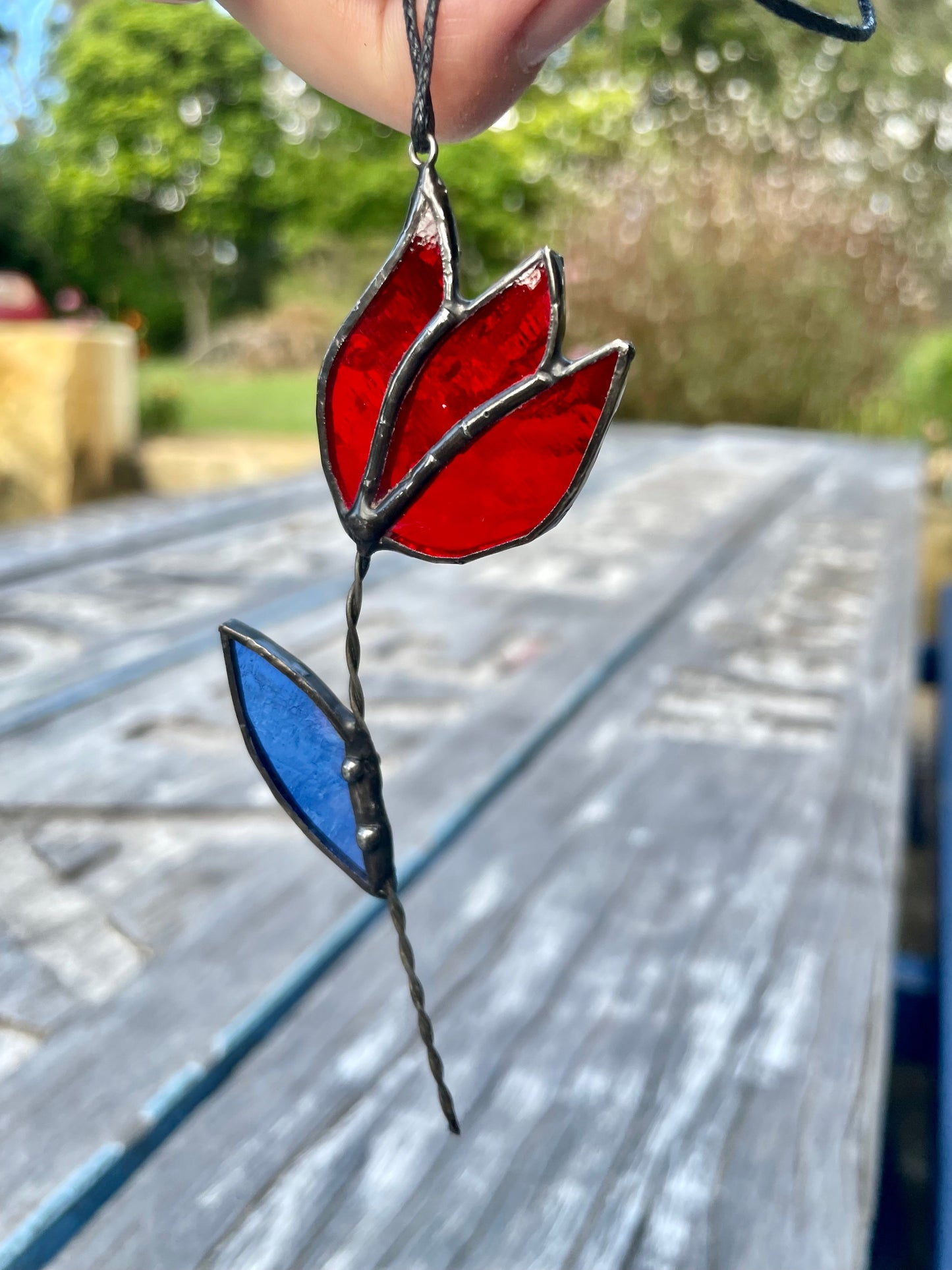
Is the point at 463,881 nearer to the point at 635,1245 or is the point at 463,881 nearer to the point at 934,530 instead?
the point at 635,1245

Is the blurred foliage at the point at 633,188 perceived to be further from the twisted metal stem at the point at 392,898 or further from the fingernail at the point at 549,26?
the twisted metal stem at the point at 392,898

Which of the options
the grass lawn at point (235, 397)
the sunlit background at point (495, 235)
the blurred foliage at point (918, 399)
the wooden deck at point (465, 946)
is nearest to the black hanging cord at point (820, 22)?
the sunlit background at point (495, 235)

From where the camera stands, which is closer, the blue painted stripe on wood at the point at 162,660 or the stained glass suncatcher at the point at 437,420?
the stained glass suncatcher at the point at 437,420

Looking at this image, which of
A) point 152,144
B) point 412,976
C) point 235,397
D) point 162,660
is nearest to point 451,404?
point 412,976

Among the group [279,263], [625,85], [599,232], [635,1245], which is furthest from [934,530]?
[279,263]

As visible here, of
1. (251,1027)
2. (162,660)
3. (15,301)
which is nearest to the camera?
(251,1027)

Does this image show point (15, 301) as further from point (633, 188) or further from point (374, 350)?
point (374, 350)

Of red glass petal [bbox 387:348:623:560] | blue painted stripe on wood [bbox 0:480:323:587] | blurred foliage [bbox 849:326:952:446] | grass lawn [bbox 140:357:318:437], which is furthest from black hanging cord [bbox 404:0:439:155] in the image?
grass lawn [bbox 140:357:318:437]
